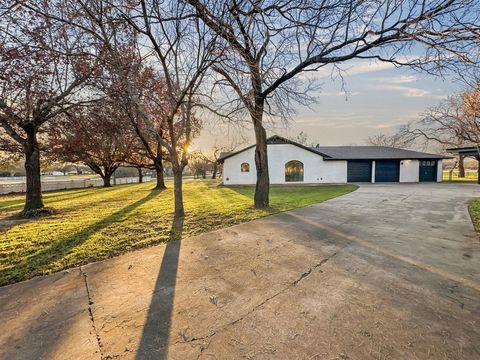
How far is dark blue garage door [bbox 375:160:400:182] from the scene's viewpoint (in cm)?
2409

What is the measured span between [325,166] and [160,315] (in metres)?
23.2

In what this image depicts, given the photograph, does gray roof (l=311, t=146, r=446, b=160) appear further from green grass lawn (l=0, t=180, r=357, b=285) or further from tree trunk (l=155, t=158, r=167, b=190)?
green grass lawn (l=0, t=180, r=357, b=285)

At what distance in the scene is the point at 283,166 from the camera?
23.1m

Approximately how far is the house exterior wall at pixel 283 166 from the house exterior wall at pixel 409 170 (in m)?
6.25

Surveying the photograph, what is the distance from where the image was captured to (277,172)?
23.1 meters

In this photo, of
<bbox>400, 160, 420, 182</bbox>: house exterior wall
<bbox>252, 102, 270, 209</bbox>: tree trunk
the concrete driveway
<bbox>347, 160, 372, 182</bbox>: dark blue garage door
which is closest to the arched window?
<bbox>347, 160, 372, 182</bbox>: dark blue garage door

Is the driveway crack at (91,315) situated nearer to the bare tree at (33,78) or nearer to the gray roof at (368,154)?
the bare tree at (33,78)

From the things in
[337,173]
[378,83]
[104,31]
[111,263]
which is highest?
[104,31]

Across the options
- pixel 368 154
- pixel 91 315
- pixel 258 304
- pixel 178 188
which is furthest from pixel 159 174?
pixel 368 154

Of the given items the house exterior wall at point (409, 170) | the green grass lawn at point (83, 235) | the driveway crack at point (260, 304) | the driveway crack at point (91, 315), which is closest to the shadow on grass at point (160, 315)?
the driveway crack at point (260, 304)

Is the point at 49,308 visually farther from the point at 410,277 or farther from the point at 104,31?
the point at 104,31

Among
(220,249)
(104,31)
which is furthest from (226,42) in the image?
(220,249)

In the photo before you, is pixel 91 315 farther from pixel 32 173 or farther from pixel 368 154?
pixel 368 154

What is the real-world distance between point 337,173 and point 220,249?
2171 cm
